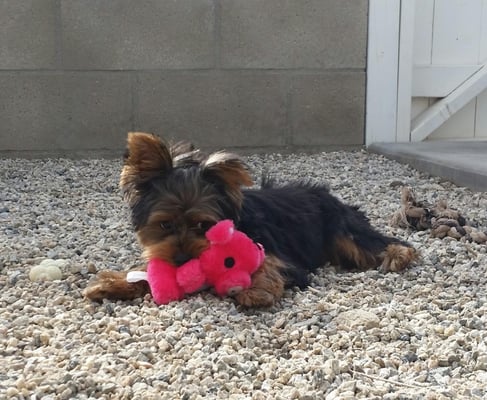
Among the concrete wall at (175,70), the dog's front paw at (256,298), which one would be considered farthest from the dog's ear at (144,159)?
the concrete wall at (175,70)

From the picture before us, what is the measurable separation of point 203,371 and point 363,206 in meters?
3.34

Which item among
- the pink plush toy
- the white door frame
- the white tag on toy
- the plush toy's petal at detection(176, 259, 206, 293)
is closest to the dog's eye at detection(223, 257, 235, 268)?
the pink plush toy

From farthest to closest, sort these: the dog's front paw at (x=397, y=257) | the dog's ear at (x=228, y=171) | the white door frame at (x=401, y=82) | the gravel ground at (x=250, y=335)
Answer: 1. the white door frame at (x=401, y=82)
2. the dog's front paw at (x=397, y=257)
3. the dog's ear at (x=228, y=171)
4. the gravel ground at (x=250, y=335)

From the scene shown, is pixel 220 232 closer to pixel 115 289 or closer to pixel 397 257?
pixel 115 289

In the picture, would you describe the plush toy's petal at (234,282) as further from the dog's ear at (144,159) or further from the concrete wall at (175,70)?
the concrete wall at (175,70)

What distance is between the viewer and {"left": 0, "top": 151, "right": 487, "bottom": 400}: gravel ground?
238 centimetres

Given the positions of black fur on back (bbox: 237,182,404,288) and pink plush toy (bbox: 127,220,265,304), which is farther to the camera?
black fur on back (bbox: 237,182,404,288)

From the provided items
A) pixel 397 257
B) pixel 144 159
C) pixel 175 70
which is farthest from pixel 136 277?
pixel 175 70

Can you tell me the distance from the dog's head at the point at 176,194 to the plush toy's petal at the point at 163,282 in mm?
45

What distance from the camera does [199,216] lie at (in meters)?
3.15

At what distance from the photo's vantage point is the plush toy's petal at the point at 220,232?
3.14 m

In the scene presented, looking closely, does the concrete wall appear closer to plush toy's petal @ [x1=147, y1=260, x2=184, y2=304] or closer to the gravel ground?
the gravel ground

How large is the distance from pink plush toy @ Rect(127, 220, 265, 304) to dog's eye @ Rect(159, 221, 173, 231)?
15cm

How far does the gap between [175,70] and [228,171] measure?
4.56 m
